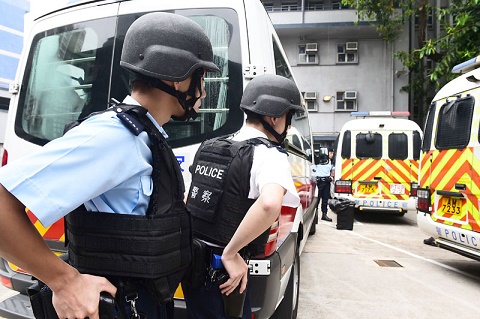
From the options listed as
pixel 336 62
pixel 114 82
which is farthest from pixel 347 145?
pixel 336 62

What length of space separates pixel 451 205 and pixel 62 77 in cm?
424

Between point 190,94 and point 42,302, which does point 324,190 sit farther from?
point 42,302

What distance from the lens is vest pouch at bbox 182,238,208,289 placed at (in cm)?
144

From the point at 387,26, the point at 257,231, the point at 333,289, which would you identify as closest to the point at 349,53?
the point at 387,26

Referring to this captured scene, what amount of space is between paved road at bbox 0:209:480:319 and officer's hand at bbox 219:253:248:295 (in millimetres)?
2068

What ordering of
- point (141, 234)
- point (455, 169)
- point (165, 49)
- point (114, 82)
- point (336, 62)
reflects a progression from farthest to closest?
point (336, 62) → point (455, 169) → point (114, 82) → point (165, 49) → point (141, 234)

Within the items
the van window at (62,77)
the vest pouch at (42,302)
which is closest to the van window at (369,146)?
the van window at (62,77)

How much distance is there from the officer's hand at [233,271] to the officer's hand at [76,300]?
0.70m

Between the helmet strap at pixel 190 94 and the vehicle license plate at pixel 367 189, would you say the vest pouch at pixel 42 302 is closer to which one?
the helmet strap at pixel 190 94

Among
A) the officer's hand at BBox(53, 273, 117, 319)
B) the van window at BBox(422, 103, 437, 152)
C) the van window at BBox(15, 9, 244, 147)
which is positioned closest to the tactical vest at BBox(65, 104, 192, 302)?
the officer's hand at BBox(53, 273, 117, 319)

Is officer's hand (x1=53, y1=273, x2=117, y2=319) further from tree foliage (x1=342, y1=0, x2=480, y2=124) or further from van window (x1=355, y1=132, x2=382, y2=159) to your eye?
tree foliage (x1=342, y1=0, x2=480, y2=124)

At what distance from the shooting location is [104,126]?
0.97 meters

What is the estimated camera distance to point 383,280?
177 inches

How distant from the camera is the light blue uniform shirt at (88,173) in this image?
0.83 meters
